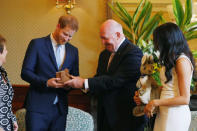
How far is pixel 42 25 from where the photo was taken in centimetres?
449

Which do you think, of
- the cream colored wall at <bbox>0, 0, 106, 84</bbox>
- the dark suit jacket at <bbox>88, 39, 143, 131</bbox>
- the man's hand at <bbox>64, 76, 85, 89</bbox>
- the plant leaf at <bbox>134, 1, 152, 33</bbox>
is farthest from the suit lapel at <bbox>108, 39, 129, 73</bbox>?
the cream colored wall at <bbox>0, 0, 106, 84</bbox>

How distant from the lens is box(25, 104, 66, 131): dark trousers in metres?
2.29

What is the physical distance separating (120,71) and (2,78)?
89cm

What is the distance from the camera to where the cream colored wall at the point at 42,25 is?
439cm

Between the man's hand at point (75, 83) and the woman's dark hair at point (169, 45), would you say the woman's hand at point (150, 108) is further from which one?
the man's hand at point (75, 83)

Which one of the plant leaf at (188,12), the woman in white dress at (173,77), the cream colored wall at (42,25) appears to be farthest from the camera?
the cream colored wall at (42,25)

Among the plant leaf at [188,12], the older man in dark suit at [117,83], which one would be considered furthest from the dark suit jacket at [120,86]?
the plant leaf at [188,12]

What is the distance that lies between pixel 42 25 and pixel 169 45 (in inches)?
117

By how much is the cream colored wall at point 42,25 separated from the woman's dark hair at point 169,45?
255 cm

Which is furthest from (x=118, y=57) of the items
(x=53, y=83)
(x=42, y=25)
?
(x=42, y=25)

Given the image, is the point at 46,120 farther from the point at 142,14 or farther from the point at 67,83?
the point at 142,14

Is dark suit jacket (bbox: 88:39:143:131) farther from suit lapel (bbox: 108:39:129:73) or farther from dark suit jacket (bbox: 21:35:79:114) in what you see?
dark suit jacket (bbox: 21:35:79:114)

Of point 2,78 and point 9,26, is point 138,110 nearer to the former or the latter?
point 2,78

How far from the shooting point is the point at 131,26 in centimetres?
383
